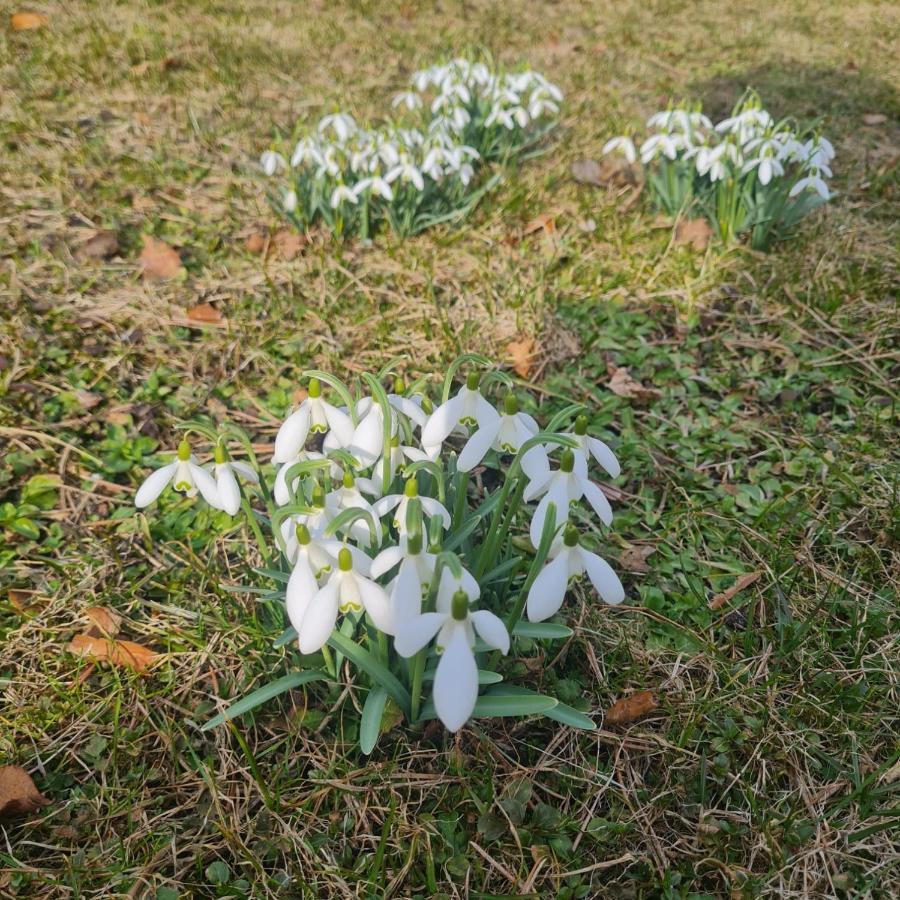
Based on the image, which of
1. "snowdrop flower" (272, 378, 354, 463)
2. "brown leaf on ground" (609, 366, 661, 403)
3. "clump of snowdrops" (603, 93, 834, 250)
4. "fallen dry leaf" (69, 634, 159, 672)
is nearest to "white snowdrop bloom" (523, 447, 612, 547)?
"snowdrop flower" (272, 378, 354, 463)

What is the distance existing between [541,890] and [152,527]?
1.23 m

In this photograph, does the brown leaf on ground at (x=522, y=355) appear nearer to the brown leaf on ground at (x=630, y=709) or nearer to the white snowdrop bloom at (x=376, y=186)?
the white snowdrop bloom at (x=376, y=186)

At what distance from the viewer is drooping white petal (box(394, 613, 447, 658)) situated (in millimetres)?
924

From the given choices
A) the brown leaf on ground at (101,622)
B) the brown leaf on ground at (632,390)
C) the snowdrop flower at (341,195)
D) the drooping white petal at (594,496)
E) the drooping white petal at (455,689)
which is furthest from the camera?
the snowdrop flower at (341,195)

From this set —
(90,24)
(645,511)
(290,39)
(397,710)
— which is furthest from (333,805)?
(90,24)

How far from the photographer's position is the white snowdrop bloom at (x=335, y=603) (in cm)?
96

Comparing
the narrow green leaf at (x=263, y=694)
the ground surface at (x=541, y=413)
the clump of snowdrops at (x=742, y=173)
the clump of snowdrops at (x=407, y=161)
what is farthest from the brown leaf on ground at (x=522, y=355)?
the narrow green leaf at (x=263, y=694)

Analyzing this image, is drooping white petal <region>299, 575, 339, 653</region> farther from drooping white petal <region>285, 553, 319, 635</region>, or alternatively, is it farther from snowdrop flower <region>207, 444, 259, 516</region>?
snowdrop flower <region>207, 444, 259, 516</region>

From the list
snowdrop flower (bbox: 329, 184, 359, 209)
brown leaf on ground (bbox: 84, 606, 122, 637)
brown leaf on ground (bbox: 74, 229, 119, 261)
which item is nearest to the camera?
brown leaf on ground (bbox: 84, 606, 122, 637)

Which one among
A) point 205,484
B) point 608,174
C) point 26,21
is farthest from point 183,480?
point 26,21

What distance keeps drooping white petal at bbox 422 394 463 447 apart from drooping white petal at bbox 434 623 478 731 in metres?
0.40

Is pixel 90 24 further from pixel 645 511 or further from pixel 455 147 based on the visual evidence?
pixel 645 511

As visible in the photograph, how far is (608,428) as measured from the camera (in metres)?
2.14

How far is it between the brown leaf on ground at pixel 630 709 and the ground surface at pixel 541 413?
0.02 m
